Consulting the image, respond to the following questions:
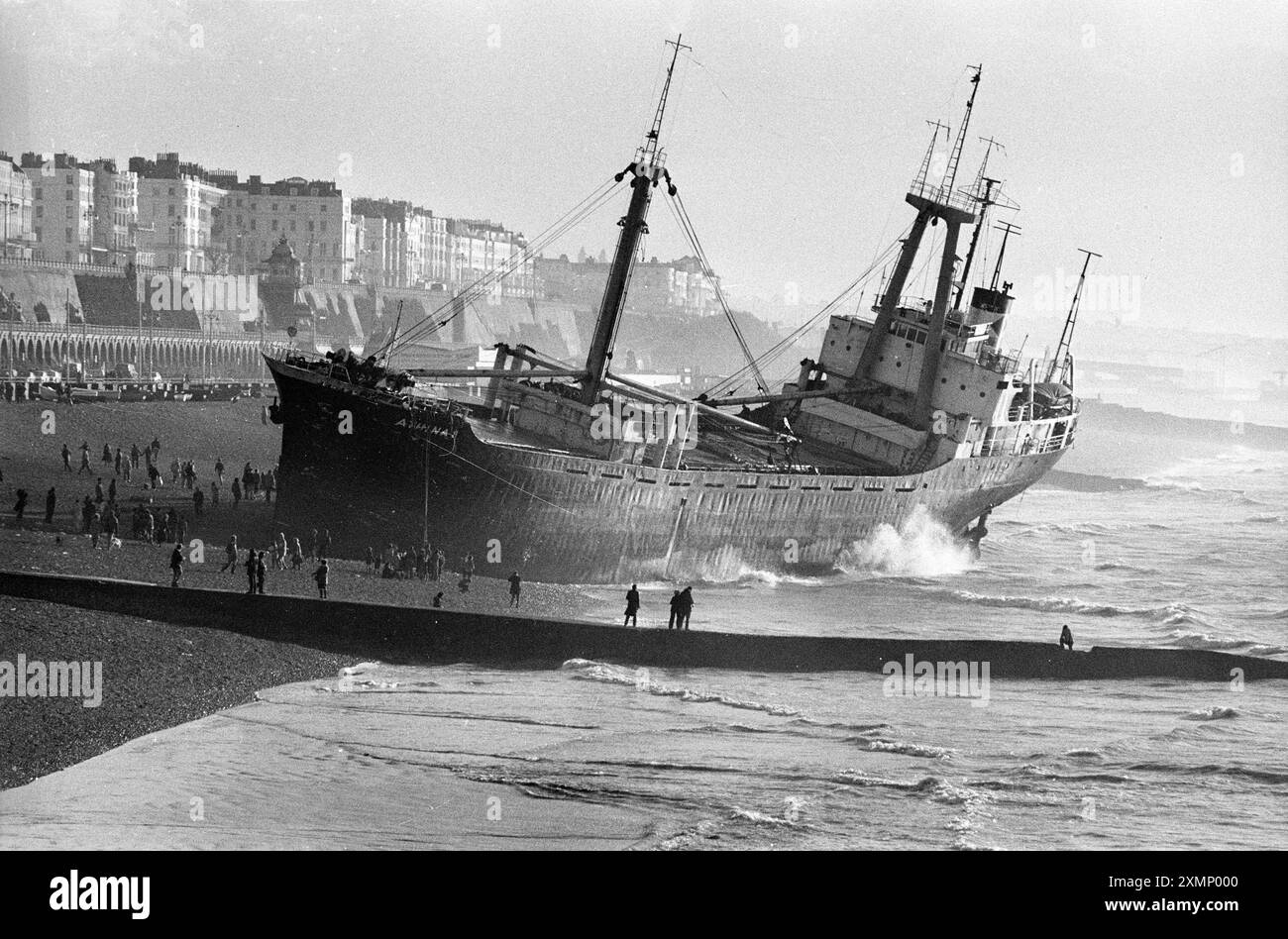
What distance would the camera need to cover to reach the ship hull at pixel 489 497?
3262 cm

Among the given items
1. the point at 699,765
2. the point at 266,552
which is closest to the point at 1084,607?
the point at 266,552

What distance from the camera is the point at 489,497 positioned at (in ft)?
108

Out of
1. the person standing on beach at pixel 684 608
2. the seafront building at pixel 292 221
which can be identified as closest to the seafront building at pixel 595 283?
the seafront building at pixel 292 221

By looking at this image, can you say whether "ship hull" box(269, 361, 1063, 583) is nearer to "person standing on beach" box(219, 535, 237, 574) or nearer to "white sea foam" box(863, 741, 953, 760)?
"person standing on beach" box(219, 535, 237, 574)

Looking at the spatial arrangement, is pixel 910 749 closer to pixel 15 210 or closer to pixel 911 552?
pixel 911 552

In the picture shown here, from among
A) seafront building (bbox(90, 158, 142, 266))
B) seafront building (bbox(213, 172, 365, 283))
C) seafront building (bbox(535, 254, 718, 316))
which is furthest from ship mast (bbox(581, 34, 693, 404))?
seafront building (bbox(535, 254, 718, 316))

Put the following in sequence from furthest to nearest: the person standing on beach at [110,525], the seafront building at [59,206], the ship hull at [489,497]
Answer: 1. the seafront building at [59,206]
2. the ship hull at [489,497]
3. the person standing on beach at [110,525]

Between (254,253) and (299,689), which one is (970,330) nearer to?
(299,689)

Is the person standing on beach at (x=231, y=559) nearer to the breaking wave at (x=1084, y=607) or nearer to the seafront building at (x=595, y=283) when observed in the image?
the breaking wave at (x=1084, y=607)

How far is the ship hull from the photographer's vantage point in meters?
32.6

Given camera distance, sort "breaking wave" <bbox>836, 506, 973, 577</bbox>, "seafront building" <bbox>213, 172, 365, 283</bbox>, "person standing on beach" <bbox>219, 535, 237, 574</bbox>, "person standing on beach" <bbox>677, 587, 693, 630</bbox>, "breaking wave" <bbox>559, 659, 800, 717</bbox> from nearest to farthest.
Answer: "breaking wave" <bbox>559, 659, 800, 717</bbox>
"person standing on beach" <bbox>677, 587, 693, 630</bbox>
"person standing on beach" <bbox>219, 535, 237, 574</bbox>
"breaking wave" <bbox>836, 506, 973, 577</bbox>
"seafront building" <bbox>213, 172, 365, 283</bbox>

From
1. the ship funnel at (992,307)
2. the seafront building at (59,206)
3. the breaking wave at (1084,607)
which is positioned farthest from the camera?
the seafront building at (59,206)
